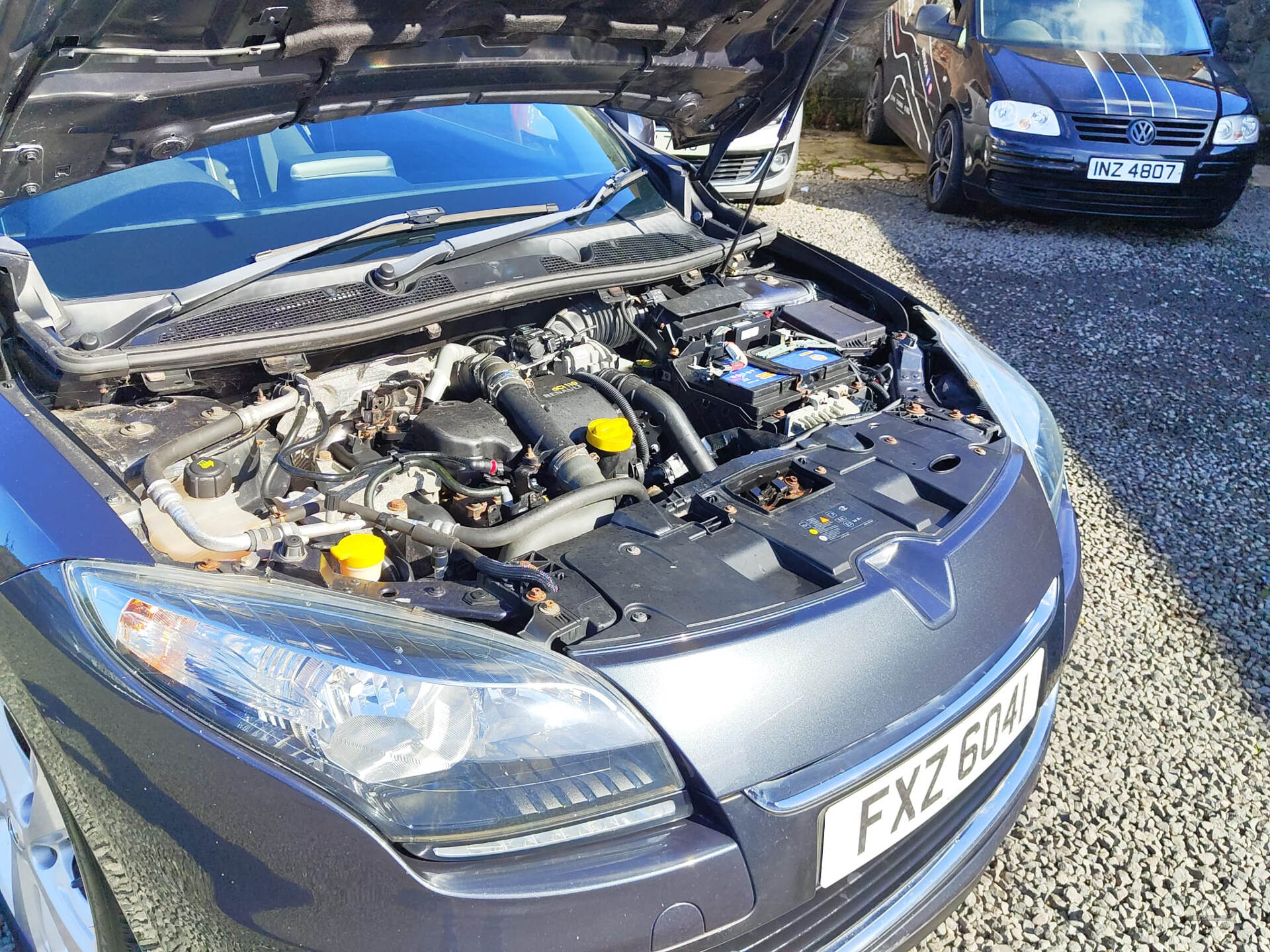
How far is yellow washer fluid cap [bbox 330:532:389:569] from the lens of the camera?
157 centimetres

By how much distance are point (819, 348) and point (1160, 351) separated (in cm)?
306

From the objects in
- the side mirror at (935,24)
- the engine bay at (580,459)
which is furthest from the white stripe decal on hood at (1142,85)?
the engine bay at (580,459)

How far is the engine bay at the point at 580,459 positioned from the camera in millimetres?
1577

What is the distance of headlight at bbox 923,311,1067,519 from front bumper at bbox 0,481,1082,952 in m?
0.86

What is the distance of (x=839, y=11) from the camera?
2.24 metres

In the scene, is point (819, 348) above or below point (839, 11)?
below

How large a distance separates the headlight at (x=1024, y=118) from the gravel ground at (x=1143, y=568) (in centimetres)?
66

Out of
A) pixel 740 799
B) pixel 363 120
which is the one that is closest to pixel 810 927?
pixel 740 799

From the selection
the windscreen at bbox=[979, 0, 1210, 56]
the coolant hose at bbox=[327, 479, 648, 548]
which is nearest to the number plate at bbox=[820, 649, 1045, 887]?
the coolant hose at bbox=[327, 479, 648, 548]

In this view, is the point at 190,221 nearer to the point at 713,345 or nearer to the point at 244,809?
the point at 713,345

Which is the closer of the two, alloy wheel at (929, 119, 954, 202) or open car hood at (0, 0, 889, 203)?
open car hood at (0, 0, 889, 203)

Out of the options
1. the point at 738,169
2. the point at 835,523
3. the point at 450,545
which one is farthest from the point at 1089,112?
the point at 450,545

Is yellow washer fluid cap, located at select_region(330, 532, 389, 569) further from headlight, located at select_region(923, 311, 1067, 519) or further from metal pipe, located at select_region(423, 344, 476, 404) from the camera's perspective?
headlight, located at select_region(923, 311, 1067, 519)

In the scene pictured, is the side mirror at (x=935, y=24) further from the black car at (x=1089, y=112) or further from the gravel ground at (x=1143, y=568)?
the gravel ground at (x=1143, y=568)
